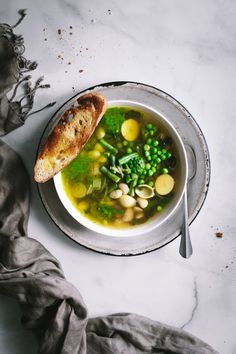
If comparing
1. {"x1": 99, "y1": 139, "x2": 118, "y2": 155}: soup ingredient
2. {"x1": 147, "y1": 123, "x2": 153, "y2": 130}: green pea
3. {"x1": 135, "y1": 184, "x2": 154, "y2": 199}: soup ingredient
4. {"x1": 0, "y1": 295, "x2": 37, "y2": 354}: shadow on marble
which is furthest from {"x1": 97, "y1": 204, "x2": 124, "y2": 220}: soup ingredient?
A: {"x1": 0, "y1": 295, "x2": 37, "y2": 354}: shadow on marble

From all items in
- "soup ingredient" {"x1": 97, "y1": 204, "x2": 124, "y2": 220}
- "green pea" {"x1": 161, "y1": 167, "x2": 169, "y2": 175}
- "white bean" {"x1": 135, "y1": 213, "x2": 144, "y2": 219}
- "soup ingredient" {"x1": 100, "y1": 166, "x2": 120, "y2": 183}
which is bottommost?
"soup ingredient" {"x1": 97, "y1": 204, "x2": 124, "y2": 220}

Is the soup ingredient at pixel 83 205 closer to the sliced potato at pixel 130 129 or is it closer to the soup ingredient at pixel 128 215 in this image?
the soup ingredient at pixel 128 215

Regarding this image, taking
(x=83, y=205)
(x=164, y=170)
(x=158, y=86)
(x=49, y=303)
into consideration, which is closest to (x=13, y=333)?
(x=49, y=303)

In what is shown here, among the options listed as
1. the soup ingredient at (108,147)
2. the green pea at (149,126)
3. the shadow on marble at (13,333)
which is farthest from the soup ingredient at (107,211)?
the shadow on marble at (13,333)

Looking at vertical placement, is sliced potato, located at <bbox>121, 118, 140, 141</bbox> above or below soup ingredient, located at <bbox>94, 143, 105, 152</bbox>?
above

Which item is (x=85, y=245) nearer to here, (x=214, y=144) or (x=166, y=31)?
(x=214, y=144)

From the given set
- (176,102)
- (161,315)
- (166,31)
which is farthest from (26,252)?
(166,31)

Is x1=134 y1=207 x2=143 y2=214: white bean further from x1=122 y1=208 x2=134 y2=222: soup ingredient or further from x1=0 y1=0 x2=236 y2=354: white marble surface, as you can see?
x1=0 y1=0 x2=236 y2=354: white marble surface

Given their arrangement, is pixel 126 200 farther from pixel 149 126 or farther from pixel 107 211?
pixel 149 126
